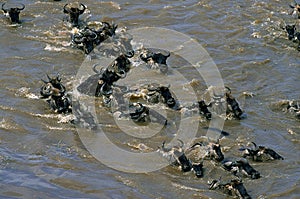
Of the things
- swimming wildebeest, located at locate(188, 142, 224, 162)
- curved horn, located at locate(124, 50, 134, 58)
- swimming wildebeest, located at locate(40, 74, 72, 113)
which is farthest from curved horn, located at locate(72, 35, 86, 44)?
swimming wildebeest, located at locate(188, 142, 224, 162)

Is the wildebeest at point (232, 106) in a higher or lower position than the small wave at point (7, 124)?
higher

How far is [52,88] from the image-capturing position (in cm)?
1352

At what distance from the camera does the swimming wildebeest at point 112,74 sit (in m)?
14.4

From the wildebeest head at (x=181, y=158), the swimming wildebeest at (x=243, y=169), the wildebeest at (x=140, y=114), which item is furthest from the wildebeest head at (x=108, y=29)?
the swimming wildebeest at (x=243, y=169)

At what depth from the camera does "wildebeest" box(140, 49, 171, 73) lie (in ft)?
51.9

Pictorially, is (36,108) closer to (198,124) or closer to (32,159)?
(32,159)

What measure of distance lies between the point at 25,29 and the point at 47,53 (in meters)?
1.95

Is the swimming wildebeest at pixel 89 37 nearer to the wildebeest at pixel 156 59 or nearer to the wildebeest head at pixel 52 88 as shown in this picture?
the wildebeest at pixel 156 59

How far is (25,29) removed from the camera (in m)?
18.1

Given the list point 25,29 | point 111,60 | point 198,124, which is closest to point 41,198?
point 198,124

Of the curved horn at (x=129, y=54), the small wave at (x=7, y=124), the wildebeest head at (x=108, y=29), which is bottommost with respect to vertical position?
the small wave at (x=7, y=124)

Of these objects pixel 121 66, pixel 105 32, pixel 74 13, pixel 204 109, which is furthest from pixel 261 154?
pixel 74 13

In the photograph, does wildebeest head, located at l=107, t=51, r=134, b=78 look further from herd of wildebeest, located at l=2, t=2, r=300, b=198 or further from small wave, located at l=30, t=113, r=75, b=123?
small wave, located at l=30, t=113, r=75, b=123

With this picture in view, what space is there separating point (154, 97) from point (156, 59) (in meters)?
2.07
